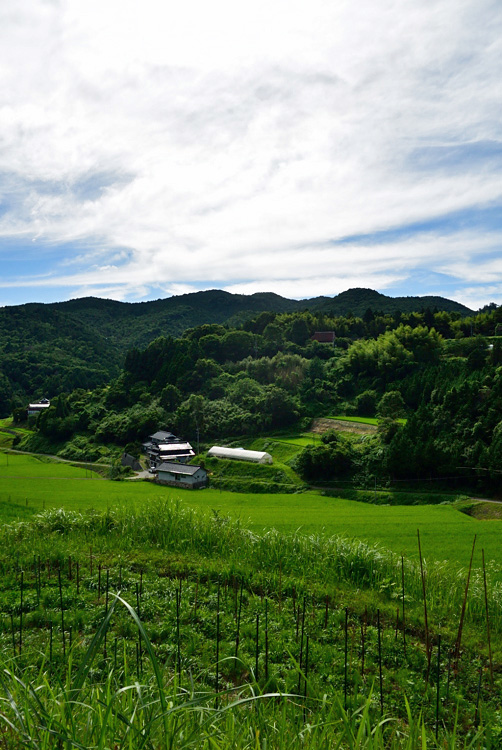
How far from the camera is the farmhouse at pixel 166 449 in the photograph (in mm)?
49250

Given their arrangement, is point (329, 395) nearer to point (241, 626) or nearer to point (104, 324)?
point (241, 626)

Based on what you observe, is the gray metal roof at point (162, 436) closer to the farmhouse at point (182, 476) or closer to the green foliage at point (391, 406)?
the farmhouse at point (182, 476)

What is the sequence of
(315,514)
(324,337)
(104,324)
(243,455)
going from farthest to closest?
(104,324) → (324,337) → (243,455) → (315,514)

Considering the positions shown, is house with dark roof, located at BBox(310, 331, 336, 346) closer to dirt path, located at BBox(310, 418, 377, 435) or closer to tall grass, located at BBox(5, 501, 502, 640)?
dirt path, located at BBox(310, 418, 377, 435)

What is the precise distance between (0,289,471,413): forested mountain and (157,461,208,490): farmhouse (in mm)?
44720

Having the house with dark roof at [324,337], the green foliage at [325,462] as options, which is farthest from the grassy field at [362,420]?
the house with dark roof at [324,337]

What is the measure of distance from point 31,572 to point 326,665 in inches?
186

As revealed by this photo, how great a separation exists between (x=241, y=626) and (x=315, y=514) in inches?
728

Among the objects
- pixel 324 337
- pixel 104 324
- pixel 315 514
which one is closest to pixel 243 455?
pixel 315 514

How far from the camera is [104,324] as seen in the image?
159m

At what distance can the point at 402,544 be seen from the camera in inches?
594

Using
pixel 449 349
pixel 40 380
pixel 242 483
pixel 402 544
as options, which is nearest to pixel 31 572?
pixel 402 544

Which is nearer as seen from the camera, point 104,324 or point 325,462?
point 325,462

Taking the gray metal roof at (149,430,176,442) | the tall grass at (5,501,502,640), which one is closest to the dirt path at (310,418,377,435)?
the gray metal roof at (149,430,176,442)
